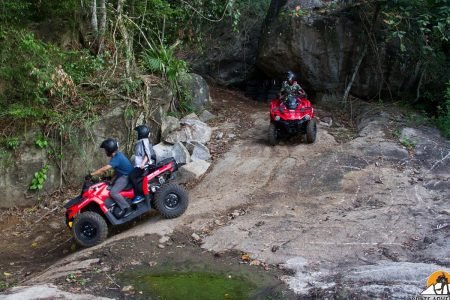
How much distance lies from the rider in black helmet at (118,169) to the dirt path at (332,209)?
0.49m

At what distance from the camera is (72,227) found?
756 centimetres

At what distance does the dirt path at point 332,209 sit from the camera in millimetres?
5914

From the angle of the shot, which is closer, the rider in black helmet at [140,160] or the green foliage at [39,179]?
the rider in black helmet at [140,160]

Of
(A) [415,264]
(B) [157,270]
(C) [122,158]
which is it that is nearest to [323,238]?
(A) [415,264]

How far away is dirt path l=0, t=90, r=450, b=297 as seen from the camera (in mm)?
5914

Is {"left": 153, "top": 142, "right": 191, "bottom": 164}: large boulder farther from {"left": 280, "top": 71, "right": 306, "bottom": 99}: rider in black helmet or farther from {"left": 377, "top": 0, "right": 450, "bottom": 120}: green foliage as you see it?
{"left": 377, "top": 0, "right": 450, "bottom": 120}: green foliage

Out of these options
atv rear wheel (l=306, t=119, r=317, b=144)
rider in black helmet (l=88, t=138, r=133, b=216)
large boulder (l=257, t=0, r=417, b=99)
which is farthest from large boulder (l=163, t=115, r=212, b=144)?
large boulder (l=257, t=0, r=417, b=99)

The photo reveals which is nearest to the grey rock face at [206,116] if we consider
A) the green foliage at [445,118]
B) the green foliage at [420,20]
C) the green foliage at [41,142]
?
the green foliage at [41,142]

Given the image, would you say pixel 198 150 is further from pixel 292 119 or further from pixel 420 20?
pixel 420 20

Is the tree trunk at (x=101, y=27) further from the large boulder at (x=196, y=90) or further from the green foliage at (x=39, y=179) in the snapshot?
the green foliage at (x=39, y=179)

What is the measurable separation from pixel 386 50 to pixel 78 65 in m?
7.92

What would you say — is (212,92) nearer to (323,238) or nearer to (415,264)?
(323,238)

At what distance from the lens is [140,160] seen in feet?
26.2

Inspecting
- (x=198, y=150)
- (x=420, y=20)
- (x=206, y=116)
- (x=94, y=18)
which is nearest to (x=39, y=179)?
(x=198, y=150)
